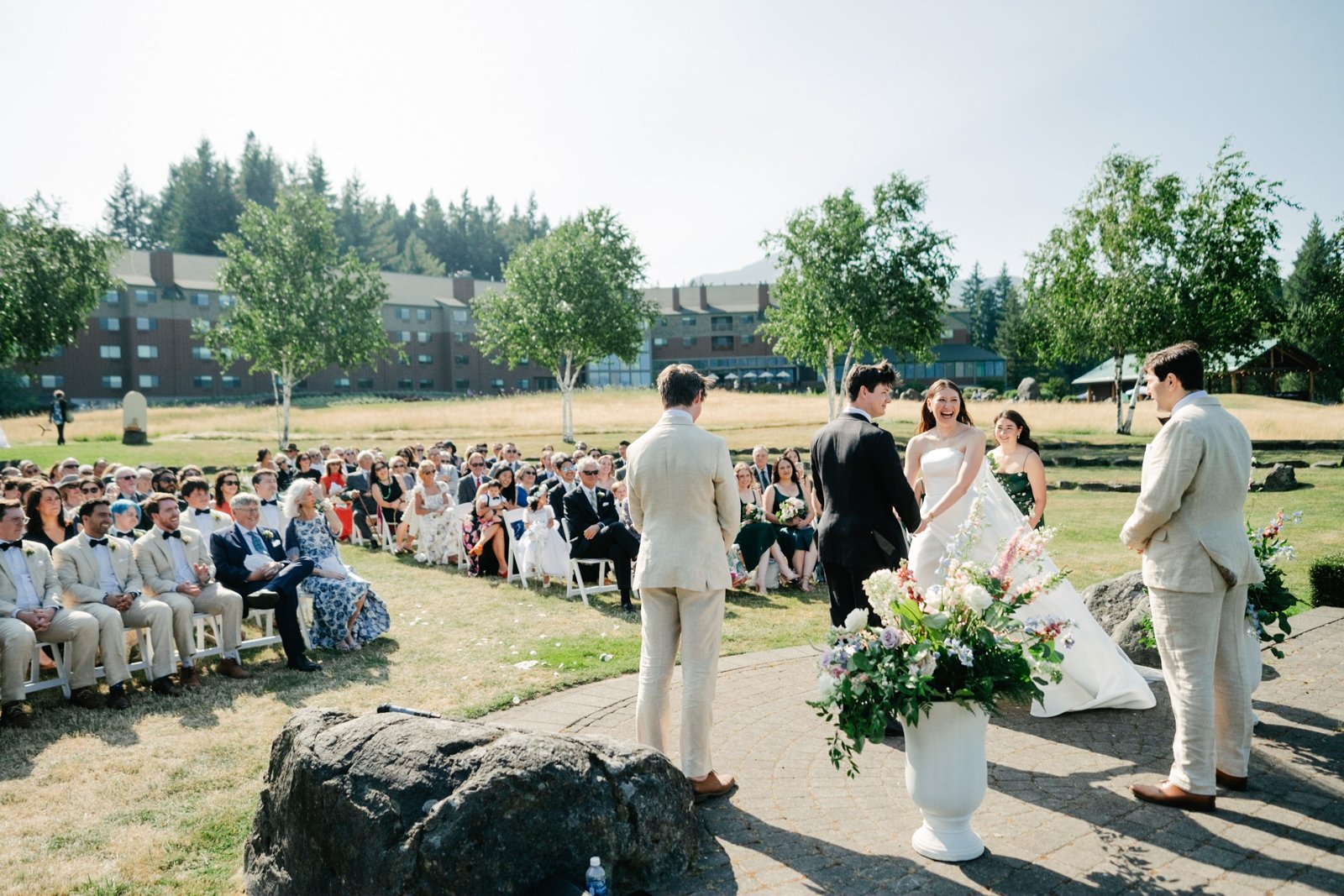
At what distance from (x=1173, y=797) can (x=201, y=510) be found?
874cm

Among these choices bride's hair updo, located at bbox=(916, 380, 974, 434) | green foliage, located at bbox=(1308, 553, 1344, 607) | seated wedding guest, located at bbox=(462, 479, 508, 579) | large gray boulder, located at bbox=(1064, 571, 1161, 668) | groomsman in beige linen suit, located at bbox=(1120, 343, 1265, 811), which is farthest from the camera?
seated wedding guest, located at bbox=(462, 479, 508, 579)

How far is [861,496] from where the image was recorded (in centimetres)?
548

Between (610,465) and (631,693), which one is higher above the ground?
(610,465)

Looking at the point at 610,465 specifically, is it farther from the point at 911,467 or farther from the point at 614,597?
the point at 911,467

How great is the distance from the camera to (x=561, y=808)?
3.68 metres

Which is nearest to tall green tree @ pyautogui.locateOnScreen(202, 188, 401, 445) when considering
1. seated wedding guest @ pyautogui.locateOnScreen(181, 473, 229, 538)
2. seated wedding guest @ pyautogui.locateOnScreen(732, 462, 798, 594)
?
seated wedding guest @ pyautogui.locateOnScreen(181, 473, 229, 538)

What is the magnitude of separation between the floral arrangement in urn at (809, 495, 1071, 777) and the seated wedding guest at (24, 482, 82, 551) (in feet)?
24.4

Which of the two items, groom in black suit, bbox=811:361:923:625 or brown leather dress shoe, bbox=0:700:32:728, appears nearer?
groom in black suit, bbox=811:361:923:625

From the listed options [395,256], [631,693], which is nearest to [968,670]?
[631,693]

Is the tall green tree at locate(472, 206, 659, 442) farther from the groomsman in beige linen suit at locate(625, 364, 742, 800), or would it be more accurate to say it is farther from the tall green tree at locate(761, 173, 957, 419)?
the groomsman in beige linen suit at locate(625, 364, 742, 800)

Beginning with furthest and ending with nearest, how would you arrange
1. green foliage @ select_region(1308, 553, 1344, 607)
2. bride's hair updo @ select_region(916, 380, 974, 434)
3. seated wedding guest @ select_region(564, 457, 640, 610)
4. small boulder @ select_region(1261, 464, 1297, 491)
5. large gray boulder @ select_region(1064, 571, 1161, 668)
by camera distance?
small boulder @ select_region(1261, 464, 1297, 491) < seated wedding guest @ select_region(564, 457, 640, 610) < green foliage @ select_region(1308, 553, 1344, 607) < large gray boulder @ select_region(1064, 571, 1161, 668) < bride's hair updo @ select_region(916, 380, 974, 434)

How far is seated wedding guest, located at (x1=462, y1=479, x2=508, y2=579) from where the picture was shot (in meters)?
12.3

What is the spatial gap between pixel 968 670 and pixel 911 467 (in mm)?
2715

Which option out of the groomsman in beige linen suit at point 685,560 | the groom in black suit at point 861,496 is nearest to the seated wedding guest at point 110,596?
the groomsman in beige linen suit at point 685,560
